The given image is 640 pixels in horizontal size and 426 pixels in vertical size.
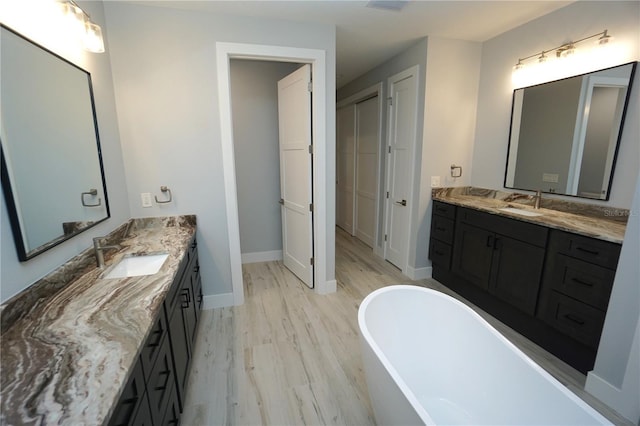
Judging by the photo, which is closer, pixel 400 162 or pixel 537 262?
pixel 537 262

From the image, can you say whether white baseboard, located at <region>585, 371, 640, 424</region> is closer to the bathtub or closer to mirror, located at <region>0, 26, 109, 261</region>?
the bathtub

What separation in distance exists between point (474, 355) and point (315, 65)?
8.11 ft

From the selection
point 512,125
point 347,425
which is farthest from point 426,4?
point 347,425

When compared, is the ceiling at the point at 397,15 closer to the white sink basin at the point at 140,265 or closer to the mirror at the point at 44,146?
the mirror at the point at 44,146

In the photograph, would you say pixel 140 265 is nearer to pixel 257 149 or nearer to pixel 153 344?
pixel 153 344

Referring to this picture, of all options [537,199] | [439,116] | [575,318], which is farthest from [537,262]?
[439,116]

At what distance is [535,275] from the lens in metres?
2.09

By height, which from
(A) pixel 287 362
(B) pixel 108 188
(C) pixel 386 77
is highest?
(C) pixel 386 77

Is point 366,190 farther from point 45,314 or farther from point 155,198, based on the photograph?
point 45,314

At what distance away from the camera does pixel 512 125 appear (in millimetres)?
2693

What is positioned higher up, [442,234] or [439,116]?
[439,116]

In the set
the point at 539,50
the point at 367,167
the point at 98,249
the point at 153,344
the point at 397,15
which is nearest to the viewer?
the point at 153,344

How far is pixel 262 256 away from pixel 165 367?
2.52 meters

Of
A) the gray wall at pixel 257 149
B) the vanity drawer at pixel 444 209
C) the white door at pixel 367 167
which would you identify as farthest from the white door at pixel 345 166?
the vanity drawer at pixel 444 209
